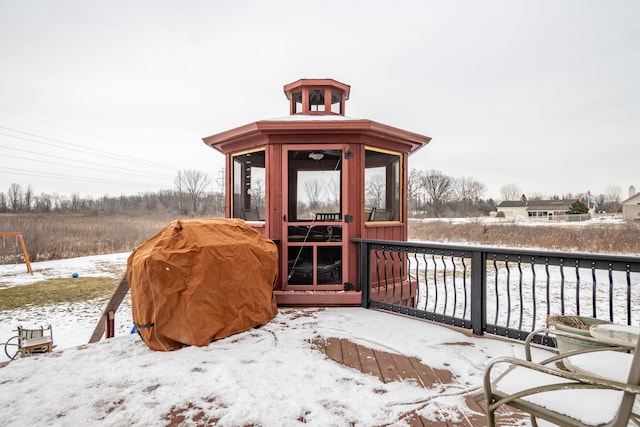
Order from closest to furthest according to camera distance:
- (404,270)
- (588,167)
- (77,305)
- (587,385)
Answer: (587,385), (404,270), (77,305), (588,167)

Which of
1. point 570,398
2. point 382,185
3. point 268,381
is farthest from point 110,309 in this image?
point 570,398

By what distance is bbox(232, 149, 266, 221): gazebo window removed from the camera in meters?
4.70

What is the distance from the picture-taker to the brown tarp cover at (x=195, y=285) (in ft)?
9.27

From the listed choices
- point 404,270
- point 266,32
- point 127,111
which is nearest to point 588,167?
point 266,32

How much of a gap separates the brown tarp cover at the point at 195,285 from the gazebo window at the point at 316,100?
3160 millimetres

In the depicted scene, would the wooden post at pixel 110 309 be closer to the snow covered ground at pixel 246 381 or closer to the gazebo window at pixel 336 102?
the snow covered ground at pixel 246 381

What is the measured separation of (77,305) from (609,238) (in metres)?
21.1

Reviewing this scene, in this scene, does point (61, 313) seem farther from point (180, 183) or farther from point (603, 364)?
point (180, 183)

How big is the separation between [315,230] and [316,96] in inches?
103

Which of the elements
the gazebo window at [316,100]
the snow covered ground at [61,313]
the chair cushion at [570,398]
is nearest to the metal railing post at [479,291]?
the chair cushion at [570,398]

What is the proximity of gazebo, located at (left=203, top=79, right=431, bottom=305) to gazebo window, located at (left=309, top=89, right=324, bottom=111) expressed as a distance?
1.28m

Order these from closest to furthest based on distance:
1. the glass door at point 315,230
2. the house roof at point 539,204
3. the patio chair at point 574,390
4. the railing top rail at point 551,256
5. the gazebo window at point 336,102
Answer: the patio chair at point 574,390 → the railing top rail at point 551,256 → the glass door at point 315,230 → the gazebo window at point 336,102 → the house roof at point 539,204

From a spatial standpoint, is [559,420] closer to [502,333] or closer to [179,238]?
[502,333]

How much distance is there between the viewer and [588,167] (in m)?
34.0
